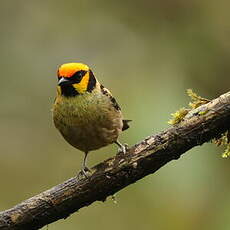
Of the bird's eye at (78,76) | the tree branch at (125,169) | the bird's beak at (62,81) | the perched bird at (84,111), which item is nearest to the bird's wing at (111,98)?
the perched bird at (84,111)

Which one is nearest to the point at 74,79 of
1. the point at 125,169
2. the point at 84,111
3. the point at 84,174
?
the point at 84,111

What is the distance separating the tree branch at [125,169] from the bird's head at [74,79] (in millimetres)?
869

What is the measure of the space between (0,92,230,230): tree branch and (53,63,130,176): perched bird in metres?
0.61

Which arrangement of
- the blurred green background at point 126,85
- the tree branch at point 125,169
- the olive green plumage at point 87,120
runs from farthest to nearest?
1. the olive green plumage at point 87,120
2. the blurred green background at point 126,85
3. the tree branch at point 125,169

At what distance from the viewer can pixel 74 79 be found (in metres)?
4.37

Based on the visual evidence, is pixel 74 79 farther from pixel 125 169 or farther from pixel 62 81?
pixel 125 169

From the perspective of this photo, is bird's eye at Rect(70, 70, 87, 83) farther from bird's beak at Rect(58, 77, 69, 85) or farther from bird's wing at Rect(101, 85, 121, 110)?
bird's wing at Rect(101, 85, 121, 110)

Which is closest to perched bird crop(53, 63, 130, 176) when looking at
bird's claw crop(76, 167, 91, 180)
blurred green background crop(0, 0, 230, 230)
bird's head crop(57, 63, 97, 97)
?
bird's head crop(57, 63, 97, 97)

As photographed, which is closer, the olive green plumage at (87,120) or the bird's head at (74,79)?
the olive green plumage at (87,120)

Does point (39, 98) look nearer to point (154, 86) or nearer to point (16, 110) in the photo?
point (16, 110)

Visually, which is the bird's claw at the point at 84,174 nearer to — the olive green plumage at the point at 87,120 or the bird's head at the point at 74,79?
the olive green plumage at the point at 87,120

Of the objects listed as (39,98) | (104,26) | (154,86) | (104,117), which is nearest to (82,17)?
(104,26)

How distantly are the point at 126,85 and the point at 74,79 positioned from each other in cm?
34

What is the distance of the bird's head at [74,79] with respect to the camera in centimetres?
435
